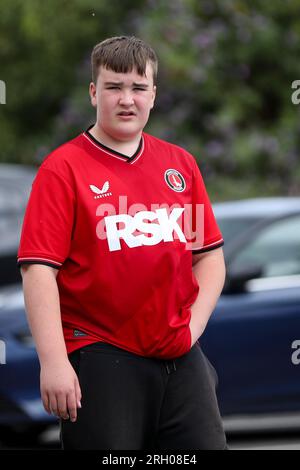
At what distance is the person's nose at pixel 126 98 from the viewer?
11.3ft

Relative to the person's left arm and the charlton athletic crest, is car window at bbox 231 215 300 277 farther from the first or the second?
the charlton athletic crest

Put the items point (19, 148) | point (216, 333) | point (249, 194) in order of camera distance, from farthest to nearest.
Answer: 1. point (19, 148)
2. point (249, 194)
3. point (216, 333)

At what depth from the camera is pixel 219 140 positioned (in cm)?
1702

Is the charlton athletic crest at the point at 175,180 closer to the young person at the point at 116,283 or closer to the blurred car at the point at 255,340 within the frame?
the young person at the point at 116,283

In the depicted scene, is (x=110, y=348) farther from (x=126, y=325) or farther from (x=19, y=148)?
(x=19, y=148)

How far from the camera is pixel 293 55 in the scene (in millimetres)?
17188

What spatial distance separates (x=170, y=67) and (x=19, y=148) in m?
4.11

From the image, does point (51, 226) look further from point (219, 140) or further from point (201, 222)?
point (219, 140)

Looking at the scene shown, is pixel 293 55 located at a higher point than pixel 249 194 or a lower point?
higher

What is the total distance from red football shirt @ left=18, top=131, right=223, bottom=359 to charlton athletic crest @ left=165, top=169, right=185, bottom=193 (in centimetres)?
3

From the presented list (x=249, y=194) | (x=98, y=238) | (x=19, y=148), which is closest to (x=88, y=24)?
(x=19, y=148)

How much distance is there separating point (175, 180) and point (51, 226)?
1.29ft

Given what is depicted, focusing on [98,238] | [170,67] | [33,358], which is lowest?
[33,358]

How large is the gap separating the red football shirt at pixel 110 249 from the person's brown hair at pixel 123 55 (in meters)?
0.24
